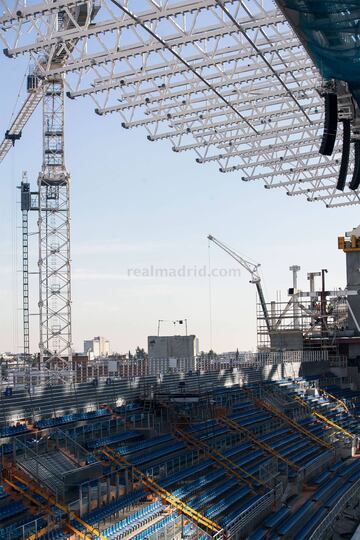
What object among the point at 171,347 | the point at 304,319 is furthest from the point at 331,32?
the point at 304,319

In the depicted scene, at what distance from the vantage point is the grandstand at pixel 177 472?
40.9ft

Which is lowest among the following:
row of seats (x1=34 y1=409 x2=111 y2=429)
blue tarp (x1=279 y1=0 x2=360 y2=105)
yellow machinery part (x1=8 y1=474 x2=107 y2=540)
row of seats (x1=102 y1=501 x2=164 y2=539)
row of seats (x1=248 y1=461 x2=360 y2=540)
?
row of seats (x1=248 y1=461 x2=360 y2=540)

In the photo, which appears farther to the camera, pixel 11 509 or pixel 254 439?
pixel 254 439

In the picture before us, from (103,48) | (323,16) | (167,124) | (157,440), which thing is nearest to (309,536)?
(157,440)

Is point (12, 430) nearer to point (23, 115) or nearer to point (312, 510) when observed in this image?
point (312, 510)

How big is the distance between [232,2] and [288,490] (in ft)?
37.3

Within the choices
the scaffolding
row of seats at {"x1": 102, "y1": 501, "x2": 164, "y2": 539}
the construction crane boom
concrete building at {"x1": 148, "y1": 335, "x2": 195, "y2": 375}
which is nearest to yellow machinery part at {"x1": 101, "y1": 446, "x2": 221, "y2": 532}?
row of seats at {"x1": 102, "y1": 501, "x2": 164, "y2": 539}

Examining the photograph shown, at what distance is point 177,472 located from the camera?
1605cm

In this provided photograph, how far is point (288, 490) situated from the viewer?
18.2m

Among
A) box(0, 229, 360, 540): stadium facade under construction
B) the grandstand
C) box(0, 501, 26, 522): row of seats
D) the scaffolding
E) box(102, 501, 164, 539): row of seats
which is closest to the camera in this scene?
box(0, 501, 26, 522): row of seats

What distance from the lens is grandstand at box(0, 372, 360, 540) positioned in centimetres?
1245

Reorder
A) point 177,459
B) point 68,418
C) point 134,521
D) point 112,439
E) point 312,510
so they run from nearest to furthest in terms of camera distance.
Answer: point 134,521, point 112,439, point 68,418, point 312,510, point 177,459

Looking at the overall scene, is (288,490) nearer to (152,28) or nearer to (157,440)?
(157,440)

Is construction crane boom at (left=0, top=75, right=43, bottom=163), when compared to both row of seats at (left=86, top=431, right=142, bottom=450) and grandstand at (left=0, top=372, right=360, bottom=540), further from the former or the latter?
row of seats at (left=86, top=431, right=142, bottom=450)
